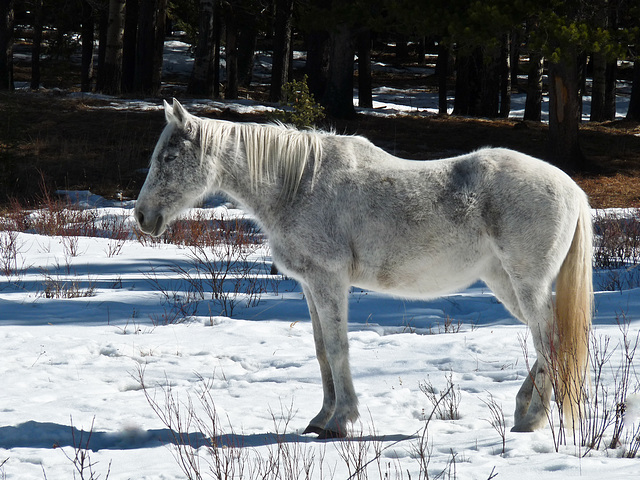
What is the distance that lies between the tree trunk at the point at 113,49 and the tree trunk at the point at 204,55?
2594 mm

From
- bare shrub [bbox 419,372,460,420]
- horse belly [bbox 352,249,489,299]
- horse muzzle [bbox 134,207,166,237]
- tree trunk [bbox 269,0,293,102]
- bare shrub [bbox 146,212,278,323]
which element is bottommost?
bare shrub [bbox 146,212,278,323]

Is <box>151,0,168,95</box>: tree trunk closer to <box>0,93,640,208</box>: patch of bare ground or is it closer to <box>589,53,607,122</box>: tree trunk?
<box>0,93,640,208</box>: patch of bare ground

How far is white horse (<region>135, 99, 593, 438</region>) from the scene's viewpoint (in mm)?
4246

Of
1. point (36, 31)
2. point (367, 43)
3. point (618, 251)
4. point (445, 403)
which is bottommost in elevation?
point (445, 403)

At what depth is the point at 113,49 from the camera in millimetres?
22938

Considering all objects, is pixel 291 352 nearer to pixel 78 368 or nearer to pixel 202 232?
pixel 78 368

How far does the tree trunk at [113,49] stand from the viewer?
2230 centimetres

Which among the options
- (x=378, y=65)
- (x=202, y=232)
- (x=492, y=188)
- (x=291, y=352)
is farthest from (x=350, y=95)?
(x=378, y=65)

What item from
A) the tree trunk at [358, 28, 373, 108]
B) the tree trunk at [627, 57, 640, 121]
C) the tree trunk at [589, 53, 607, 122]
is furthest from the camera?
the tree trunk at [358, 28, 373, 108]

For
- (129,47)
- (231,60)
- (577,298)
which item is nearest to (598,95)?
(231,60)

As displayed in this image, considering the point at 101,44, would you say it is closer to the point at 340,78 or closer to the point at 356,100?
the point at 340,78

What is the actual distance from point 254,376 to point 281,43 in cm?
2171

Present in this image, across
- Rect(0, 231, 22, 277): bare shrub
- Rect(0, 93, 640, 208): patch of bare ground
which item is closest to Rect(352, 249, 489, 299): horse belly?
Rect(0, 231, 22, 277): bare shrub

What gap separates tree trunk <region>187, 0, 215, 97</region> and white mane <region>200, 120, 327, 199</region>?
1944cm
